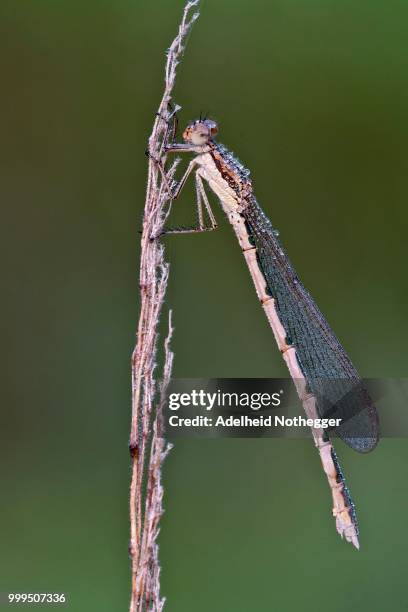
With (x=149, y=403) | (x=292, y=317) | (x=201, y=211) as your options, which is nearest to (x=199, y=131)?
(x=201, y=211)

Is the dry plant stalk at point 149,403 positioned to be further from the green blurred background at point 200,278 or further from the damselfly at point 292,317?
the green blurred background at point 200,278

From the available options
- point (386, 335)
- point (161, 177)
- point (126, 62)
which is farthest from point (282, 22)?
point (161, 177)

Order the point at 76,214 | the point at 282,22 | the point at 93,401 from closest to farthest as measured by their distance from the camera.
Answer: the point at 93,401 → the point at 76,214 → the point at 282,22

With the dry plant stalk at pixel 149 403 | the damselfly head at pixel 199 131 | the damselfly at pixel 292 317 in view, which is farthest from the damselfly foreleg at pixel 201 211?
the dry plant stalk at pixel 149 403

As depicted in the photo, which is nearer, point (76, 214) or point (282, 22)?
point (76, 214)

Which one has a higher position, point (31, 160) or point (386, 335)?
point (31, 160)

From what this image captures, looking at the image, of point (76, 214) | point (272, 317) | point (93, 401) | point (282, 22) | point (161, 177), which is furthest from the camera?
point (282, 22)

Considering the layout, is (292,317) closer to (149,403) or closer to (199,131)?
(199,131)

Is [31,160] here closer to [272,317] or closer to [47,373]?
[47,373]
